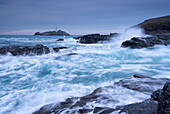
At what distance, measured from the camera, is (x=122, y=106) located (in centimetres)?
302

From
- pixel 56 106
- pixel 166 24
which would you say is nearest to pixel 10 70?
pixel 56 106

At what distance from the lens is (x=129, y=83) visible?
4434 millimetres

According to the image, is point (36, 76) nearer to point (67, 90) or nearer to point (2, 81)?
point (2, 81)

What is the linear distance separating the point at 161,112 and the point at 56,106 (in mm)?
2363

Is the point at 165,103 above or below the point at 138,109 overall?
above

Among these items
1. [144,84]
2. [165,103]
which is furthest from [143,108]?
[144,84]

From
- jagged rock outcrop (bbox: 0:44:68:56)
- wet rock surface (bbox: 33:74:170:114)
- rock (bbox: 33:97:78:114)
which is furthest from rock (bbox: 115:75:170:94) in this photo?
jagged rock outcrop (bbox: 0:44:68:56)

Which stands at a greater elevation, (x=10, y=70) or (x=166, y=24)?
(x=166, y=24)

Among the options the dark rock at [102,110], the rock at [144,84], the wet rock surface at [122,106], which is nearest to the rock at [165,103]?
the wet rock surface at [122,106]

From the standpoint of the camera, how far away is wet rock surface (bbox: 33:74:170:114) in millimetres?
2086

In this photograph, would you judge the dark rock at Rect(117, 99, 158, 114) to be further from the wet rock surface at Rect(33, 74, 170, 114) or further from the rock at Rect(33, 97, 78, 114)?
the rock at Rect(33, 97, 78, 114)

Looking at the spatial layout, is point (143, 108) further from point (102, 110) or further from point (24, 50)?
point (24, 50)

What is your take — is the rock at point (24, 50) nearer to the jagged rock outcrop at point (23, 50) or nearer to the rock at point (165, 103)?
the jagged rock outcrop at point (23, 50)

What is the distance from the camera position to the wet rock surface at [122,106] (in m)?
2.09
